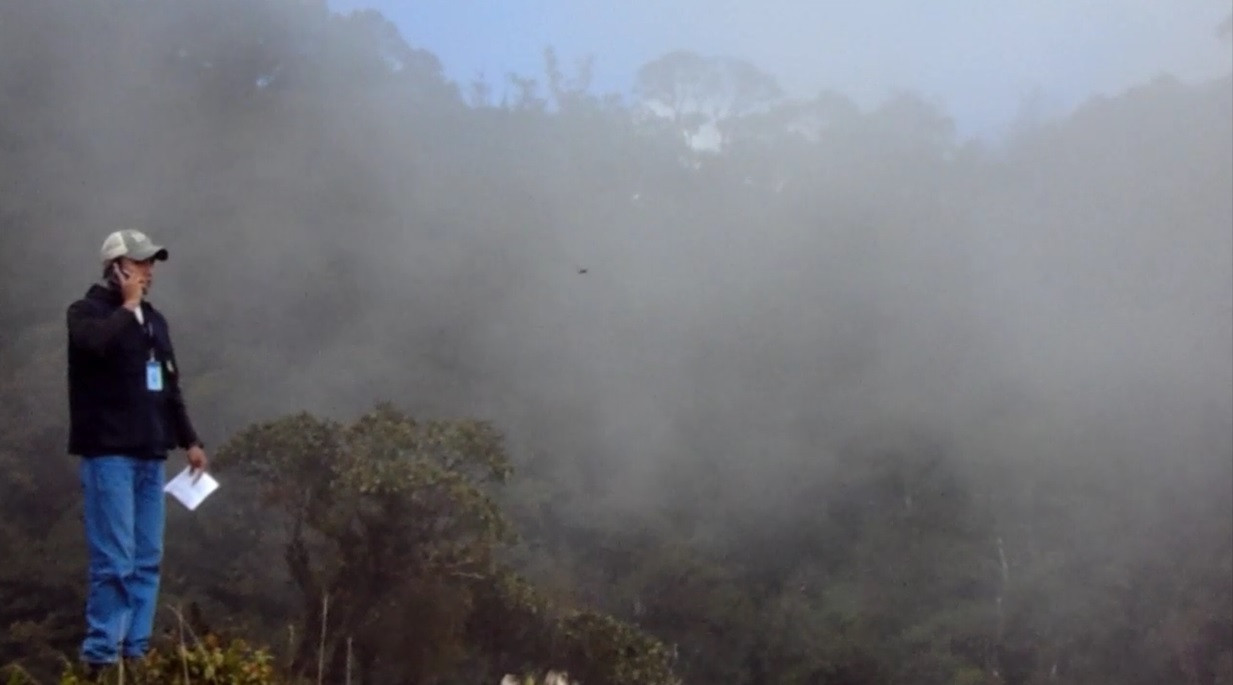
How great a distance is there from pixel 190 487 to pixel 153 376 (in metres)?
0.30

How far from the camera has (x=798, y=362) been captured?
81.6 feet

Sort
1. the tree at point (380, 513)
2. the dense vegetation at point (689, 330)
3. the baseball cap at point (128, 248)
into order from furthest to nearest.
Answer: the dense vegetation at point (689, 330), the tree at point (380, 513), the baseball cap at point (128, 248)

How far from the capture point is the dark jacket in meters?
2.84

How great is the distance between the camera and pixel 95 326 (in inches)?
110

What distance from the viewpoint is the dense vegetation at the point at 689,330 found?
17.8 meters

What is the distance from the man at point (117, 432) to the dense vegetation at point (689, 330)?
8.49 metres

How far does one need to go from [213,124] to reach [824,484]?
13330 millimetres

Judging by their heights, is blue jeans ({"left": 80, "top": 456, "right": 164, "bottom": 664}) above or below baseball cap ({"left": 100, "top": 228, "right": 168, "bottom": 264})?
below

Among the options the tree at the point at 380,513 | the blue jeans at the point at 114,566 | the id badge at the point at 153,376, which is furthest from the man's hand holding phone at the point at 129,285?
the tree at the point at 380,513

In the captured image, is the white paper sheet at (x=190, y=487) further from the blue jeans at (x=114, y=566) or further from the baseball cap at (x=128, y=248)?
the baseball cap at (x=128, y=248)

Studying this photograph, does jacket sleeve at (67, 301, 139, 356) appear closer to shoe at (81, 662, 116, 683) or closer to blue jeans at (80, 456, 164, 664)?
blue jeans at (80, 456, 164, 664)

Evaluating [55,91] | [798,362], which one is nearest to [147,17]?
[55,91]

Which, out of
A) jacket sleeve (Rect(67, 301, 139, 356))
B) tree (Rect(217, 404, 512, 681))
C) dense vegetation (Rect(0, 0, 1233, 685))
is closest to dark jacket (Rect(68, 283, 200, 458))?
jacket sleeve (Rect(67, 301, 139, 356))

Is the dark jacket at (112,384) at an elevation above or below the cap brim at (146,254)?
below
